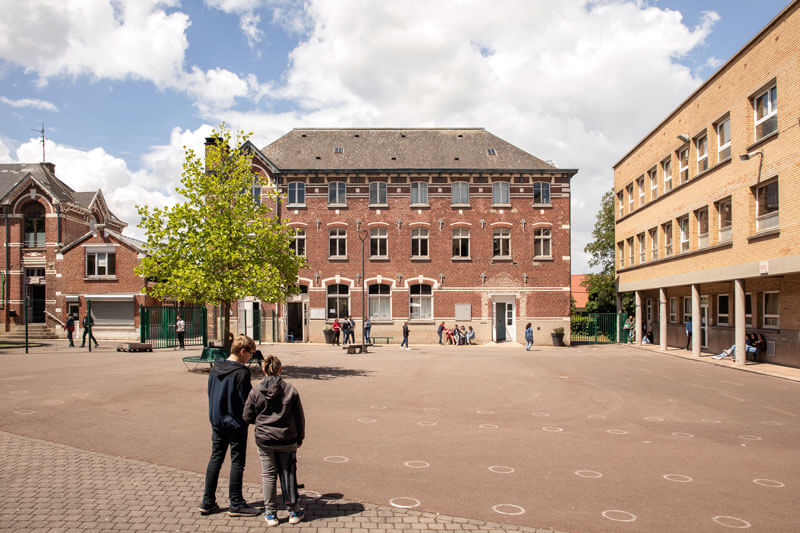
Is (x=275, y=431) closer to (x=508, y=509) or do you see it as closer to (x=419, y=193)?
(x=508, y=509)

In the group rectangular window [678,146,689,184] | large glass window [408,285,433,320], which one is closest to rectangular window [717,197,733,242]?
rectangular window [678,146,689,184]

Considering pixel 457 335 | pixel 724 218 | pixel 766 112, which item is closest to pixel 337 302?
pixel 457 335

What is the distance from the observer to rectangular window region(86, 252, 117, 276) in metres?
37.1

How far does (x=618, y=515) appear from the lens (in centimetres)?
573

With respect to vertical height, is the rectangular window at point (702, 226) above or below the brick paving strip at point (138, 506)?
above

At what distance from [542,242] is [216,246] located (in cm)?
2485

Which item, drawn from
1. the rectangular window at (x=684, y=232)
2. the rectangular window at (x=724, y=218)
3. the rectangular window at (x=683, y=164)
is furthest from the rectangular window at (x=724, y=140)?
the rectangular window at (x=684, y=232)

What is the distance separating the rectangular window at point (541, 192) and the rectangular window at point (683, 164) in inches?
394

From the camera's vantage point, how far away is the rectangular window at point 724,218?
2280cm

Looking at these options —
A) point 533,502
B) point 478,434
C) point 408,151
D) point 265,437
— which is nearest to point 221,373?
point 265,437

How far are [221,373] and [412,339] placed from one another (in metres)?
30.7

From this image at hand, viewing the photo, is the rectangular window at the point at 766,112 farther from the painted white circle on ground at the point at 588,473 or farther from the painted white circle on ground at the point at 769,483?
the painted white circle on ground at the point at 588,473

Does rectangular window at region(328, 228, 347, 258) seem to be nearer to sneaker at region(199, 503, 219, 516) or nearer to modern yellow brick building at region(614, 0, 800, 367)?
modern yellow brick building at region(614, 0, 800, 367)

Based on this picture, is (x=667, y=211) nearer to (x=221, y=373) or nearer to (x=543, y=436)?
(x=543, y=436)
